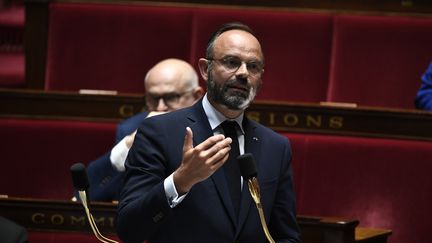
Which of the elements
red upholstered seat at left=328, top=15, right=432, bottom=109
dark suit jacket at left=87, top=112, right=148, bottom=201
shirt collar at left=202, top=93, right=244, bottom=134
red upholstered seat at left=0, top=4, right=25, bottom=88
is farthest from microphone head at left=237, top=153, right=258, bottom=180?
red upholstered seat at left=0, top=4, right=25, bottom=88

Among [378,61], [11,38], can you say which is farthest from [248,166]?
[11,38]

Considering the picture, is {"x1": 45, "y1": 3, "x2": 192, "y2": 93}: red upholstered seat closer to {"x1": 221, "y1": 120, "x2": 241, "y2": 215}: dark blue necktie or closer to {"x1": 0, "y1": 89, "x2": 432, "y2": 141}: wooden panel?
{"x1": 0, "y1": 89, "x2": 432, "y2": 141}: wooden panel

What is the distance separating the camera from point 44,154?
4.85 feet

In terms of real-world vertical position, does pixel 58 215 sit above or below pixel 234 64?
below

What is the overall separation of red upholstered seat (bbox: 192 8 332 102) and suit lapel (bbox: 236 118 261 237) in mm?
765

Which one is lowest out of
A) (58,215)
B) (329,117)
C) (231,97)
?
(58,215)

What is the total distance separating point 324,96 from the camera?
164cm

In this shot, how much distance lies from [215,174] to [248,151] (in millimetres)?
48

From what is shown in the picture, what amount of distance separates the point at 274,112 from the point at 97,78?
403mm

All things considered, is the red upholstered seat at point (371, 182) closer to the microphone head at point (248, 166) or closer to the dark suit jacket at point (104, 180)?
the dark suit jacket at point (104, 180)

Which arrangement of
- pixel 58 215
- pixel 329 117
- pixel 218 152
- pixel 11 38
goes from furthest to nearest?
1. pixel 11 38
2. pixel 329 117
3. pixel 58 215
4. pixel 218 152

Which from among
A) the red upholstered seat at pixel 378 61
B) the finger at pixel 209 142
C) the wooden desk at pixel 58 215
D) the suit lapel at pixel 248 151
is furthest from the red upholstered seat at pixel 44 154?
the finger at pixel 209 142

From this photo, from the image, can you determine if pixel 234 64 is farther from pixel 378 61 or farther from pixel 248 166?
pixel 378 61

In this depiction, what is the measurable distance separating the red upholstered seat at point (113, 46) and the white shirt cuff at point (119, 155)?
1.36ft
